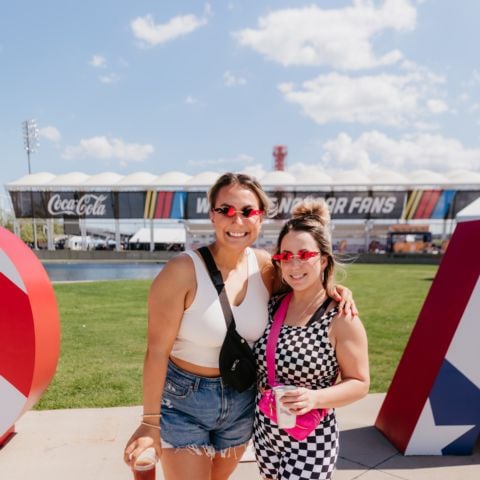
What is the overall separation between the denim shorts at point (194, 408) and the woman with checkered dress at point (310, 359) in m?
0.16

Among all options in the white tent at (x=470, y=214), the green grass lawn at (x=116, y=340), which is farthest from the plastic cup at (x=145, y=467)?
the green grass lawn at (x=116, y=340)

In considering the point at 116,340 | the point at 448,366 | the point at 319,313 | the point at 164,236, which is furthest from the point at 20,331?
the point at 164,236

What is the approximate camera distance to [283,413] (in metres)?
1.59

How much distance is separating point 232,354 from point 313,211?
2.51 ft

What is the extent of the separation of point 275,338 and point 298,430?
14.5 inches

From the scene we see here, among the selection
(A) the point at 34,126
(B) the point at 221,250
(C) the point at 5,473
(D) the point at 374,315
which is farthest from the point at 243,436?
(A) the point at 34,126

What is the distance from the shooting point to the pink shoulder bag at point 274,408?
5.44ft

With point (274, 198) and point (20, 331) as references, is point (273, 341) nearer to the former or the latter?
point (20, 331)

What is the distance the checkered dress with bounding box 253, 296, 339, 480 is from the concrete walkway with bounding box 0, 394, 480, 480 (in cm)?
122

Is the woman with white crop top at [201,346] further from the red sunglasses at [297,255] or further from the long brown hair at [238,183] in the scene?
the red sunglasses at [297,255]

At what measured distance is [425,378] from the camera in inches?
118

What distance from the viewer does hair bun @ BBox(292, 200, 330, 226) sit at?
1977mm

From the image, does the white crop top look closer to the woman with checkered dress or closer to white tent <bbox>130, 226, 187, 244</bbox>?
the woman with checkered dress

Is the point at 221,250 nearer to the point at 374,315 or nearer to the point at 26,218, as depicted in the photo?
the point at 374,315
